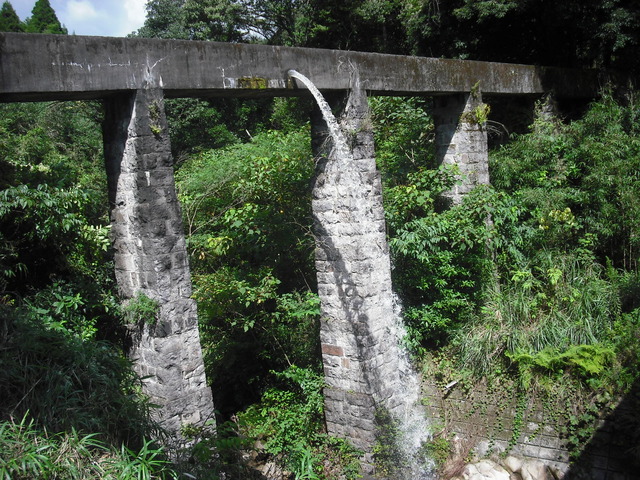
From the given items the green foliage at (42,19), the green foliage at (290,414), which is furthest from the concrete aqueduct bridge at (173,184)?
the green foliage at (42,19)

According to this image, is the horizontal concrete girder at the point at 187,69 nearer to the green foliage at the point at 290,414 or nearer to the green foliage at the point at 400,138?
the green foliage at the point at 400,138

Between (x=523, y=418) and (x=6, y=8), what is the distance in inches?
1130

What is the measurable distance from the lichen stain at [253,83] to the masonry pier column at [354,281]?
87 centimetres

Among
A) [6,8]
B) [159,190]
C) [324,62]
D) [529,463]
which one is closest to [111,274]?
[159,190]

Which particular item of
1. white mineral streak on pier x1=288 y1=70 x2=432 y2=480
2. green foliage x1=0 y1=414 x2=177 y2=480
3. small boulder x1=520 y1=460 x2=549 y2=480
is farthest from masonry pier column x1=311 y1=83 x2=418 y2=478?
green foliage x1=0 y1=414 x2=177 y2=480

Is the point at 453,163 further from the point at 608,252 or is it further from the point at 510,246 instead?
the point at 608,252

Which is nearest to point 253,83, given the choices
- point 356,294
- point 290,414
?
point 356,294

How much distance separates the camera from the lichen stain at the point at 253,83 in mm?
5351

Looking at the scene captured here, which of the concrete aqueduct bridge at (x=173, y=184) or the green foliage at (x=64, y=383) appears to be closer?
the green foliage at (x=64, y=383)

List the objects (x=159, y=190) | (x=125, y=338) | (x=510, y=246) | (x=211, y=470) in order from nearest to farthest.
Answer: (x=211, y=470)
(x=159, y=190)
(x=125, y=338)
(x=510, y=246)

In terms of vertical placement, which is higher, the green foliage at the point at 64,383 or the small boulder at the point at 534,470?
the green foliage at the point at 64,383

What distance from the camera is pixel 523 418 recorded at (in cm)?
644

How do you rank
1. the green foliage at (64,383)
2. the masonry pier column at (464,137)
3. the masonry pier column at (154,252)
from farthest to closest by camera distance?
the masonry pier column at (464,137) → the masonry pier column at (154,252) → the green foliage at (64,383)

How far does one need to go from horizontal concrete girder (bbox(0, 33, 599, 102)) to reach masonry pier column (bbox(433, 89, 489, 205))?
18.2 inches
